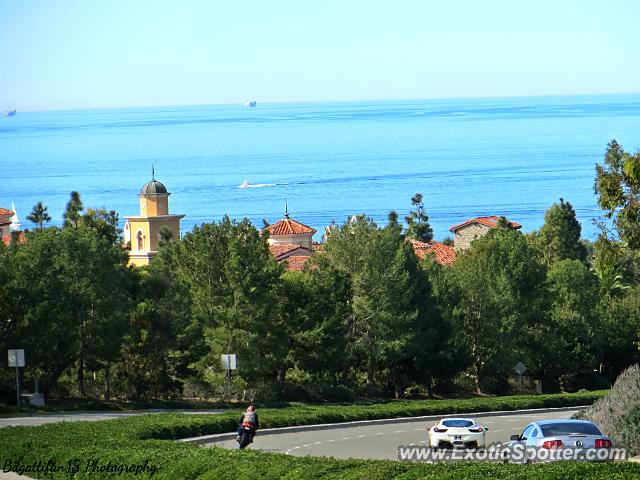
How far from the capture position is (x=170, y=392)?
47469 millimetres

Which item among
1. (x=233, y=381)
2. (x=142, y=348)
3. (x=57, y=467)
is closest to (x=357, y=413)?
(x=233, y=381)

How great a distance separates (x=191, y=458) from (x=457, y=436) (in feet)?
25.5

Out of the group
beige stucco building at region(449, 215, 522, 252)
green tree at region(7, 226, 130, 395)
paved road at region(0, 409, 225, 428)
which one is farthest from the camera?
beige stucco building at region(449, 215, 522, 252)

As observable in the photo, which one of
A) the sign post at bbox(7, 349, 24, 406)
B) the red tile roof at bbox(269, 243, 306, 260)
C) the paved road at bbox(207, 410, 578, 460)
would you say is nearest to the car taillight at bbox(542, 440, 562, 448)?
the paved road at bbox(207, 410, 578, 460)

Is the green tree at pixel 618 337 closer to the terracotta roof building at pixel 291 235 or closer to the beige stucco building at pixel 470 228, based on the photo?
the terracotta roof building at pixel 291 235

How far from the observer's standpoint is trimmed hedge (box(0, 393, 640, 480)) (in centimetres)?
1684

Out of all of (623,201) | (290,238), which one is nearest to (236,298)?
(623,201)

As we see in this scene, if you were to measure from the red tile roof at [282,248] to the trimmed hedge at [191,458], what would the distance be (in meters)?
49.3

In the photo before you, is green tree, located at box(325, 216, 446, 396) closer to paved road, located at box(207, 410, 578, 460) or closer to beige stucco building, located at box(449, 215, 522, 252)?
paved road, located at box(207, 410, 578, 460)

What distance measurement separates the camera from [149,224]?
77.8m

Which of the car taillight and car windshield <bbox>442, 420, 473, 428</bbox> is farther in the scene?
car windshield <bbox>442, 420, 473, 428</bbox>

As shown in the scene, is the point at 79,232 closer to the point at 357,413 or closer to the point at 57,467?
the point at 357,413

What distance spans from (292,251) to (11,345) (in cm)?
4351

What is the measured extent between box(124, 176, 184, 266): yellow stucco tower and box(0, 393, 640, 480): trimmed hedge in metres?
44.8
